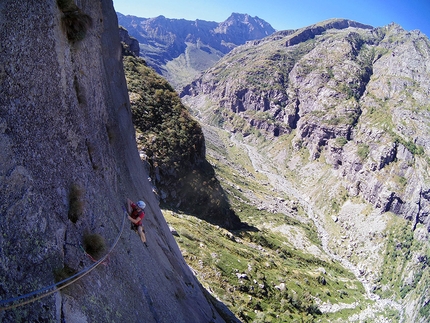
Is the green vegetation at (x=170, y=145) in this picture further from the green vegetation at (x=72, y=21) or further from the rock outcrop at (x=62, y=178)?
the green vegetation at (x=72, y=21)

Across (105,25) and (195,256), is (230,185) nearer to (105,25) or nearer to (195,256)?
(195,256)

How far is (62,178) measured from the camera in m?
9.52

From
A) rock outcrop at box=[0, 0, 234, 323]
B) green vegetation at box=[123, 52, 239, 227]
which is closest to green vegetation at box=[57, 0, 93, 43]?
rock outcrop at box=[0, 0, 234, 323]

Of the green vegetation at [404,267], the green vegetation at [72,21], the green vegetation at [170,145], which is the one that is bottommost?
the green vegetation at [404,267]

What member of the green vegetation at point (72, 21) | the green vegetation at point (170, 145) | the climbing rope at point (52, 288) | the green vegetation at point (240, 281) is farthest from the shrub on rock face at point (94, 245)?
the green vegetation at point (170, 145)

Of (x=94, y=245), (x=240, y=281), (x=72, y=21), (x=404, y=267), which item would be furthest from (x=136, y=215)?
(x=404, y=267)

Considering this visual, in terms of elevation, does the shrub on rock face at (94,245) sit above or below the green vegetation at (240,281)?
above

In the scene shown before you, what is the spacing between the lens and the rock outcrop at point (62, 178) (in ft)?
23.8

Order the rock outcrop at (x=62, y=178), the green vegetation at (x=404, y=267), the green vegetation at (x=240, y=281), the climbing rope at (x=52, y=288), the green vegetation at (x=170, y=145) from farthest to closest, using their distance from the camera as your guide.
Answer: the green vegetation at (x=404, y=267), the green vegetation at (x=170, y=145), the green vegetation at (x=240, y=281), the rock outcrop at (x=62, y=178), the climbing rope at (x=52, y=288)

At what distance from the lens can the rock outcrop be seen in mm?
7250

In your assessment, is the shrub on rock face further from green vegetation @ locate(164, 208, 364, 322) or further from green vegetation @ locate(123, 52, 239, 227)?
green vegetation @ locate(123, 52, 239, 227)

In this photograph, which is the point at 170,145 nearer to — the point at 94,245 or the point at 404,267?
the point at 94,245

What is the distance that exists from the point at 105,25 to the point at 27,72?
9.76 meters

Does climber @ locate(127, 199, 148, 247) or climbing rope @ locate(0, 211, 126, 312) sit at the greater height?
climbing rope @ locate(0, 211, 126, 312)
